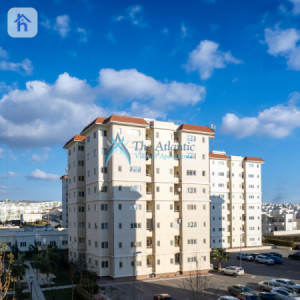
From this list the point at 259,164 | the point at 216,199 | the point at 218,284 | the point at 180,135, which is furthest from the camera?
the point at 259,164

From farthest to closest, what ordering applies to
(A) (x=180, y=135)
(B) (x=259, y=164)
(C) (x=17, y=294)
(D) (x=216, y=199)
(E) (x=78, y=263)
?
(B) (x=259, y=164), (D) (x=216, y=199), (A) (x=180, y=135), (E) (x=78, y=263), (C) (x=17, y=294)

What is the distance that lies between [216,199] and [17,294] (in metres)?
46.0

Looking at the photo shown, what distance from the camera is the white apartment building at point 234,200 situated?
69.8 m

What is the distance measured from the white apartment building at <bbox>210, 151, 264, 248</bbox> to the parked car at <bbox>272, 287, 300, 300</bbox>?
34188 millimetres

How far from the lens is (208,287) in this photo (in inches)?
1478

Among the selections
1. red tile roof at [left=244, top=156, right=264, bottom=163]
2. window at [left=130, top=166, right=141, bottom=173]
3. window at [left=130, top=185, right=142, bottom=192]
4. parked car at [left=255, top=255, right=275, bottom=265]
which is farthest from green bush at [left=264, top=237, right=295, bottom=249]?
window at [left=130, top=166, right=141, bottom=173]

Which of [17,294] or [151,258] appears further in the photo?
[151,258]

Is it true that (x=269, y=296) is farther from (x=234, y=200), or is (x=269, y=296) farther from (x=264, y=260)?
(x=234, y=200)

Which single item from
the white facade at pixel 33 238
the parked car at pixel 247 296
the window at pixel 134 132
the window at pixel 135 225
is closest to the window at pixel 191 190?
the window at pixel 135 225

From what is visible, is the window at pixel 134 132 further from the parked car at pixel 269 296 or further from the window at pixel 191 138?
the parked car at pixel 269 296

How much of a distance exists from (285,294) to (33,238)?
41955 millimetres

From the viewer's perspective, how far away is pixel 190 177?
45.4m

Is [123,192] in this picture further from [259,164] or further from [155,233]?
[259,164]

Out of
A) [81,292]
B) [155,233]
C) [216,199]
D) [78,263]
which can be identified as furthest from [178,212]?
[216,199]
